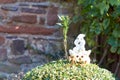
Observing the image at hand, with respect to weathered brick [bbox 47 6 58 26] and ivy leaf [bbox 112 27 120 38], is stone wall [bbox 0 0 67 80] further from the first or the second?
ivy leaf [bbox 112 27 120 38]

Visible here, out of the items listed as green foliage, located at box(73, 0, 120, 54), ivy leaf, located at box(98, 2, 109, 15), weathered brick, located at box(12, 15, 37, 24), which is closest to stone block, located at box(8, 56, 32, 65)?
weathered brick, located at box(12, 15, 37, 24)

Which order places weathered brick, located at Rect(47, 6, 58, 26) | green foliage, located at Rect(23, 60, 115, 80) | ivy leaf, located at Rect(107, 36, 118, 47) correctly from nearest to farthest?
green foliage, located at Rect(23, 60, 115, 80)
ivy leaf, located at Rect(107, 36, 118, 47)
weathered brick, located at Rect(47, 6, 58, 26)

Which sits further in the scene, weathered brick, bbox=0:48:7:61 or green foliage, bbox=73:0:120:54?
weathered brick, bbox=0:48:7:61

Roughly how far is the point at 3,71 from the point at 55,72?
4.77 feet

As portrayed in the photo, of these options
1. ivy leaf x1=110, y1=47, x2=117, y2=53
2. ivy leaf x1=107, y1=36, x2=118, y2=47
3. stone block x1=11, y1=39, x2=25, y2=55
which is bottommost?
stone block x1=11, y1=39, x2=25, y2=55

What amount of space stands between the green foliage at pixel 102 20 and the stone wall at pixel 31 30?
0.32 m

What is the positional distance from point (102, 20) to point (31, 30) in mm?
788

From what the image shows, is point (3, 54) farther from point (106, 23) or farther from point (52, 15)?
point (106, 23)

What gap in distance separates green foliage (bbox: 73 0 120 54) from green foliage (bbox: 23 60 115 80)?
833mm

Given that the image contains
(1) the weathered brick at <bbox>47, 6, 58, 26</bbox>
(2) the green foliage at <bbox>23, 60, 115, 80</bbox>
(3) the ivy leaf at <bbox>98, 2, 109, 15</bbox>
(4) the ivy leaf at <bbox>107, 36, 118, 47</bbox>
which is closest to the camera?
(2) the green foliage at <bbox>23, 60, 115, 80</bbox>

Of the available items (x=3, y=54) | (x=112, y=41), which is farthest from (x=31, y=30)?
(x=112, y=41)

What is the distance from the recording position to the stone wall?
12.2ft

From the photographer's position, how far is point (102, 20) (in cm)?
341

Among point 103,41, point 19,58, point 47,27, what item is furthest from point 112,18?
point 19,58
